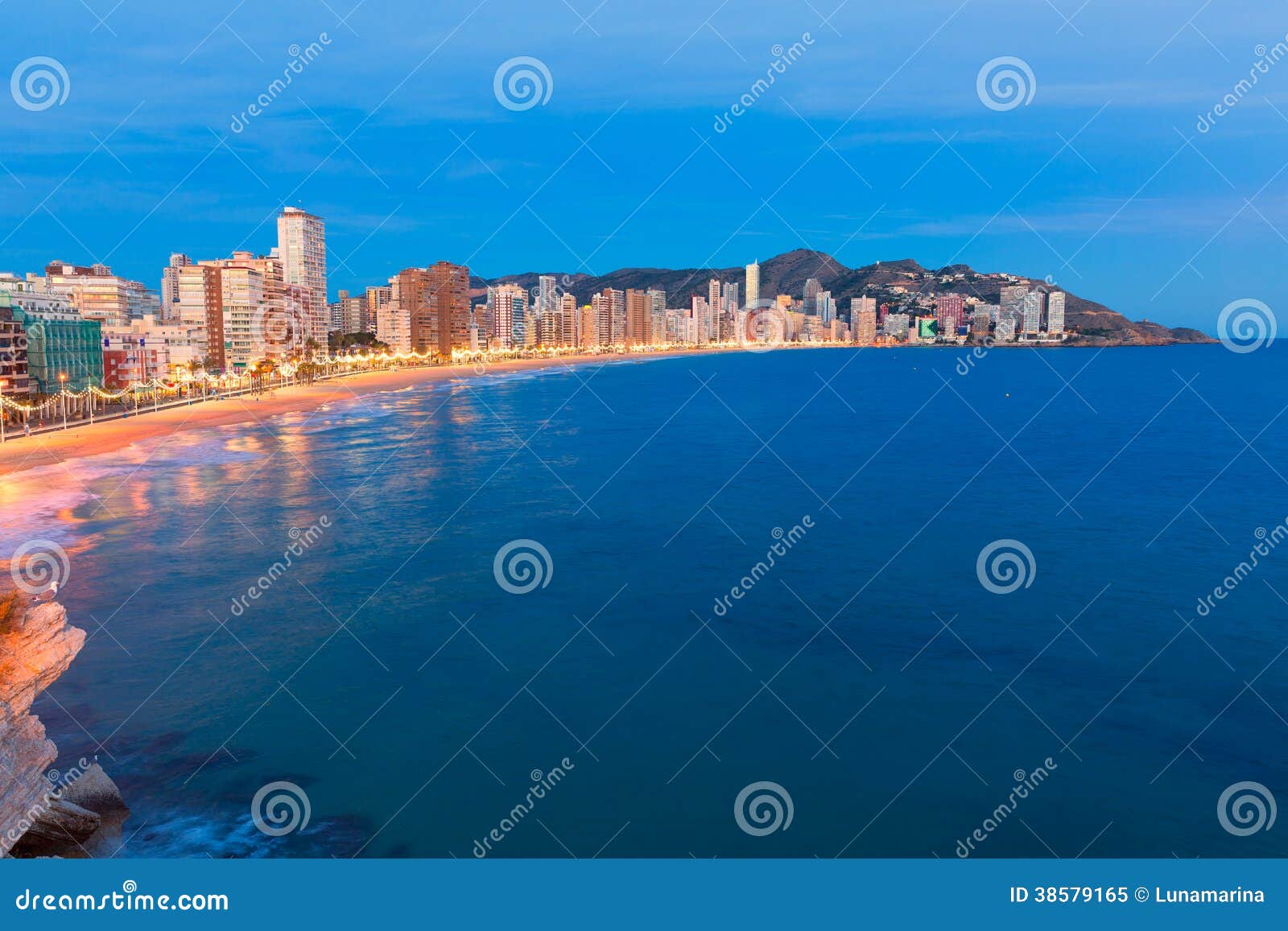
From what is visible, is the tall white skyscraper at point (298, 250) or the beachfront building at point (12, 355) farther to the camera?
the tall white skyscraper at point (298, 250)

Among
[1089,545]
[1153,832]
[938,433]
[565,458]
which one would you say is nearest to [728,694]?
[1153,832]

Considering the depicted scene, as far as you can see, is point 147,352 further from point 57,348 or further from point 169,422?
point 169,422

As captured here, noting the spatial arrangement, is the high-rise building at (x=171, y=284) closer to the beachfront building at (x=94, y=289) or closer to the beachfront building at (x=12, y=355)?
the beachfront building at (x=94, y=289)

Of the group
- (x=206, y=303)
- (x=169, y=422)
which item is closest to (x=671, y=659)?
(x=169, y=422)

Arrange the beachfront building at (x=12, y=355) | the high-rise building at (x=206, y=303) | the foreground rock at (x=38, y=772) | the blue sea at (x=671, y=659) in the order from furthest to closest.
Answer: the high-rise building at (x=206, y=303)
the beachfront building at (x=12, y=355)
the blue sea at (x=671, y=659)
the foreground rock at (x=38, y=772)

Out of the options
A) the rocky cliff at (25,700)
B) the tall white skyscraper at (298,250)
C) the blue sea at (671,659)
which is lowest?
the blue sea at (671,659)

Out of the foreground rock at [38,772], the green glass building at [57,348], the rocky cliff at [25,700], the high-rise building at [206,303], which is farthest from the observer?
the high-rise building at [206,303]

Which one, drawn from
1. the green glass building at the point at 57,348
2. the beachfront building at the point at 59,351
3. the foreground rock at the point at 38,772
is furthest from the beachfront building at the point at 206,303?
the foreground rock at the point at 38,772
